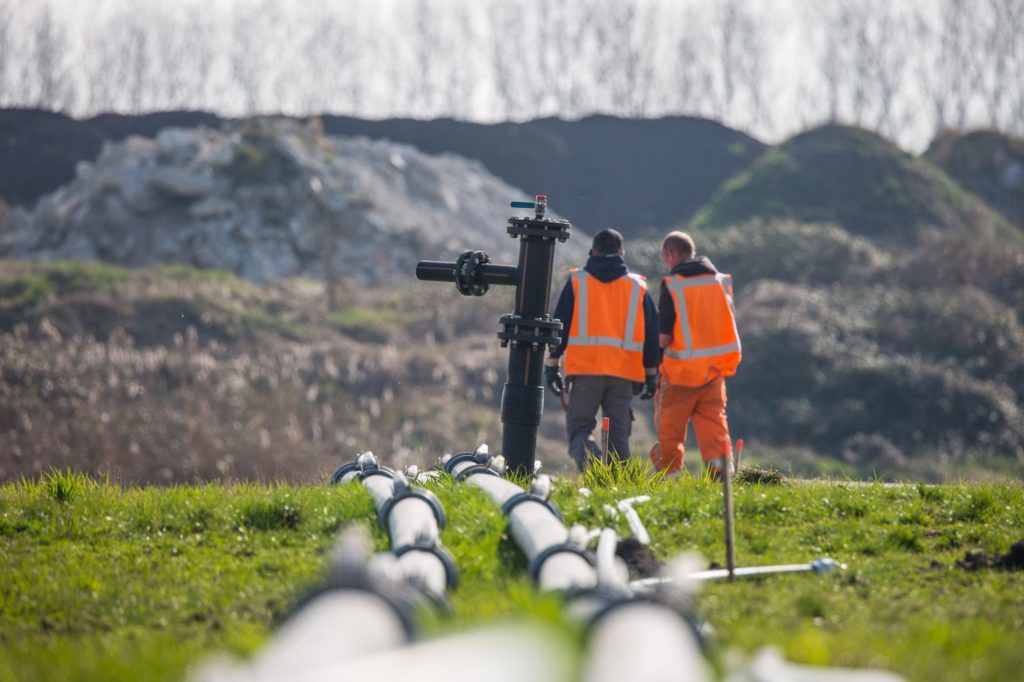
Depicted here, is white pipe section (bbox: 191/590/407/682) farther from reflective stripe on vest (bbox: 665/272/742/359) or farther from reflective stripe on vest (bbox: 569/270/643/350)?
reflective stripe on vest (bbox: 665/272/742/359)

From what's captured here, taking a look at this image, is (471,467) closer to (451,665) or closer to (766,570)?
(766,570)

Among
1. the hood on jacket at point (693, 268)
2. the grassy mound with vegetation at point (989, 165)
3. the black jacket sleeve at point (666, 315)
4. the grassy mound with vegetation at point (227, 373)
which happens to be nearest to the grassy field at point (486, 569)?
the black jacket sleeve at point (666, 315)

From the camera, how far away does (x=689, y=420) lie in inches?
340

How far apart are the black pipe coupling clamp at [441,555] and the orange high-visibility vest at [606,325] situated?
14.3 ft

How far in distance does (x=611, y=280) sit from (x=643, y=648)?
6.06m

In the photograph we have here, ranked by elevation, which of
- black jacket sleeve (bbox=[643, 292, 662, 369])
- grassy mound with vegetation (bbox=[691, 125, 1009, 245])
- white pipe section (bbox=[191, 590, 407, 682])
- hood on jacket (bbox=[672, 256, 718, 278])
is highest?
grassy mound with vegetation (bbox=[691, 125, 1009, 245])

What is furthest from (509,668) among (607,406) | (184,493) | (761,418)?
(761,418)

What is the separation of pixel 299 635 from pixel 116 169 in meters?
36.0

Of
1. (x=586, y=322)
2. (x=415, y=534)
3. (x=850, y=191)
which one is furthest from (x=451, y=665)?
(x=850, y=191)

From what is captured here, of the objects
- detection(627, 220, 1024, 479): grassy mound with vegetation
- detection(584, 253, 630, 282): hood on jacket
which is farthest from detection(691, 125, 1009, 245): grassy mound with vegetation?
detection(584, 253, 630, 282): hood on jacket

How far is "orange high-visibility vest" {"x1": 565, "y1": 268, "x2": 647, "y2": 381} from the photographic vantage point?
848 cm

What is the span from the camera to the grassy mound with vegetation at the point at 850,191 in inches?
1379

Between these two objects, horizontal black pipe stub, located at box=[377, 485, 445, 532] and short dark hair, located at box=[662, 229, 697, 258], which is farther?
short dark hair, located at box=[662, 229, 697, 258]

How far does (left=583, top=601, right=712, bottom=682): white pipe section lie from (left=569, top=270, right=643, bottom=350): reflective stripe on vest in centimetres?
570
